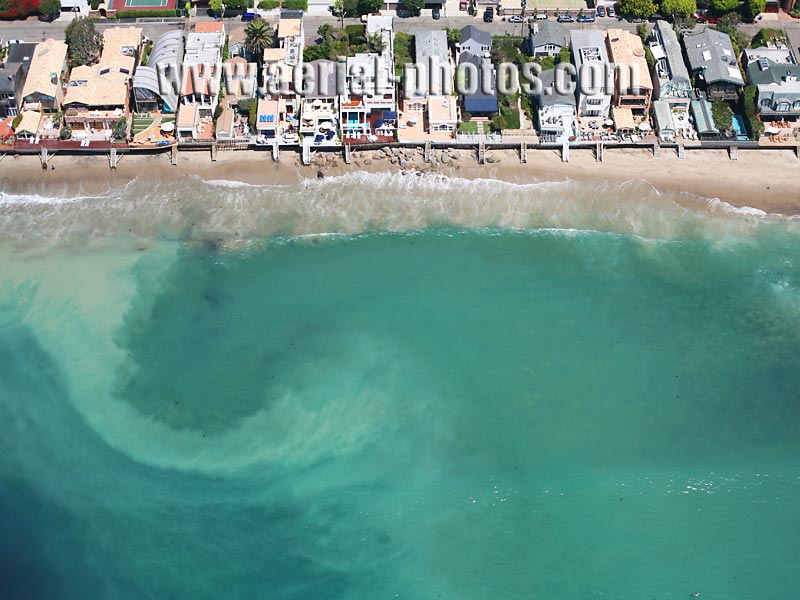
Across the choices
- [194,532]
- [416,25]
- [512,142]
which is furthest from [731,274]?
[194,532]

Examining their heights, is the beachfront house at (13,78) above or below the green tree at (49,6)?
below

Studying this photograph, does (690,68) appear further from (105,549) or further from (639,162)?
(105,549)

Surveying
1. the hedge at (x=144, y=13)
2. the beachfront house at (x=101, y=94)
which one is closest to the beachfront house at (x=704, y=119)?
the hedge at (x=144, y=13)

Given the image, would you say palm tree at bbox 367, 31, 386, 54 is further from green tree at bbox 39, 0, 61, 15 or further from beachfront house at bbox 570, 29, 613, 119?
green tree at bbox 39, 0, 61, 15

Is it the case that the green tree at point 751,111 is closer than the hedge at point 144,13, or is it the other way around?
the green tree at point 751,111

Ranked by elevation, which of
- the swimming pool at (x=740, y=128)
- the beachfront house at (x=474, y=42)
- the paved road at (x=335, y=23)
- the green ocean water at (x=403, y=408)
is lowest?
the green ocean water at (x=403, y=408)

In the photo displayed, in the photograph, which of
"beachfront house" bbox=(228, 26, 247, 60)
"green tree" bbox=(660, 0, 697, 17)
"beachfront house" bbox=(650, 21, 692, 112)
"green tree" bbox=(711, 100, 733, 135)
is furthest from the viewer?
"green tree" bbox=(660, 0, 697, 17)

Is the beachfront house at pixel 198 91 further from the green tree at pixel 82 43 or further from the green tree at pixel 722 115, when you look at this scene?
the green tree at pixel 722 115

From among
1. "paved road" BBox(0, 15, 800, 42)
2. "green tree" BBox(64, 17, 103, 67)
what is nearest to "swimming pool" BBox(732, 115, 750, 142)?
"paved road" BBox(0, 15, 800, 42)
